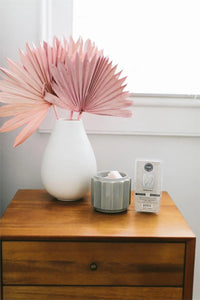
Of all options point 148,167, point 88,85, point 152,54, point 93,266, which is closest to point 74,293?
point 93,266

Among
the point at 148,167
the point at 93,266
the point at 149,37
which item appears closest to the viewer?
the point at 93,266

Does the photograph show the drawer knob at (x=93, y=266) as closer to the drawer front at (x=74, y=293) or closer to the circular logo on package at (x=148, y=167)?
the drawer front at (x=74, y=293)

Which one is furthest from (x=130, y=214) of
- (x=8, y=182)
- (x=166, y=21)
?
(x=166, y=21)

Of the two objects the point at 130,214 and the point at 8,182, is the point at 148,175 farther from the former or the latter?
the point at 8,182

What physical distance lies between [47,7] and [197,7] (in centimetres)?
59

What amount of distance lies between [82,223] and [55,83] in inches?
17.2

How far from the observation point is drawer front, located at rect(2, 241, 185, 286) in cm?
94

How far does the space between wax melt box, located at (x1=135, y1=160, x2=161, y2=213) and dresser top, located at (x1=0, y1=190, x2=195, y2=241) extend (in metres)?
0.03

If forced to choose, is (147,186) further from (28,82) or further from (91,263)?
(28,82)

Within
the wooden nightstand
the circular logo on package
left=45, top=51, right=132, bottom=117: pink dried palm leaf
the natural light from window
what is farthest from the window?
the wooden nightstand

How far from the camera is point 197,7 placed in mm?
1398

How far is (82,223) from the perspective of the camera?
1004 millimetres

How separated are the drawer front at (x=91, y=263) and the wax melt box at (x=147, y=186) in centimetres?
17

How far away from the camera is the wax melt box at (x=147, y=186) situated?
106 centimetres
